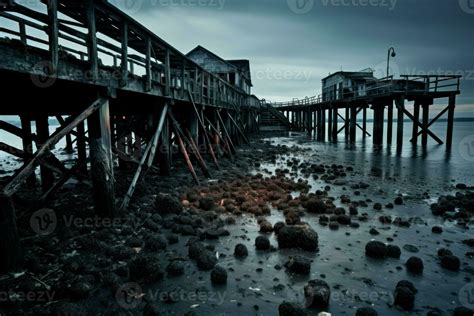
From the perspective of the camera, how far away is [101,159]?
516cm

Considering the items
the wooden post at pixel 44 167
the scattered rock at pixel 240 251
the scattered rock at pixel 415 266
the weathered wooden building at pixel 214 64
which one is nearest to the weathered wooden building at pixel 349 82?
the weathered wooden building at pixel 214 64

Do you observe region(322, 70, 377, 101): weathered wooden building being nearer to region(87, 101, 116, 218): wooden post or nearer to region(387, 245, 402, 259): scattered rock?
region(387, 245, 402, 259): scattered rock

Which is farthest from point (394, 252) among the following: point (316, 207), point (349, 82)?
point (349, 82)

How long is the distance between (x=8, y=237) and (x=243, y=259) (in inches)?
131

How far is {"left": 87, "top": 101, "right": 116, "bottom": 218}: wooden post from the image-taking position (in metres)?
5.16

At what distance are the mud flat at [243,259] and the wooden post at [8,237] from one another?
0.19 m

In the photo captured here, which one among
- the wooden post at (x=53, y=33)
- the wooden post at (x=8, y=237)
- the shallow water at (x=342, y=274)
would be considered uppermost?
the wooden post at (x=53, y=33)

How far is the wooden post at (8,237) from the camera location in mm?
3344

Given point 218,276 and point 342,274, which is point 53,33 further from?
point 342,274

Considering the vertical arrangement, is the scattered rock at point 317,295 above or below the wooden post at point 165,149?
below

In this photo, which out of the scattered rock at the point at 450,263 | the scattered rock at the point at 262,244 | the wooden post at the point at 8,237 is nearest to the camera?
the wooden post at the point at 8,237

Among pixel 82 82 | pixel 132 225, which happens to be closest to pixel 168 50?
pixel 82 82

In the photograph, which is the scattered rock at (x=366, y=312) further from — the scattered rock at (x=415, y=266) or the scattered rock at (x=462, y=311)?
the scattered rock at (x=415, y=266)

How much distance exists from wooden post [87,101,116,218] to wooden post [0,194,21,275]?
1.74 metres
